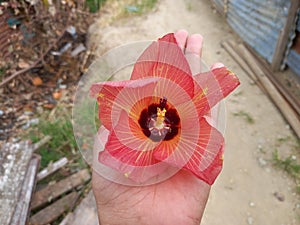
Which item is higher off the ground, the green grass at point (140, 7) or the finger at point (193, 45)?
the finger at point (193, 45)

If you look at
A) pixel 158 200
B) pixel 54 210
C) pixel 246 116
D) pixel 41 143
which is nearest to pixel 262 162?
pixel 246 116

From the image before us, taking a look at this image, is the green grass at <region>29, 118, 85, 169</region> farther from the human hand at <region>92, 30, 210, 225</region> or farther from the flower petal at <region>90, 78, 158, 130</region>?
the flower petal at <region>90, 78, 158, 130</region>

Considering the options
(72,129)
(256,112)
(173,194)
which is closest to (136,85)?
→ (173,194)

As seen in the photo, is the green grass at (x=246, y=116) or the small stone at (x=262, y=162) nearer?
the small stone at (x=262, y=162)

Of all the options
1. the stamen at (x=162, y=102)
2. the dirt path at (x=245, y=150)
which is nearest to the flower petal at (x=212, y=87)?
the stamen at (x=162, y=102)

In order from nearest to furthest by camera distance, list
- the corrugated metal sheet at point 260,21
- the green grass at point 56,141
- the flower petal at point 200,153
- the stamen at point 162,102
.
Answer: the flower petal at point 200,153 → the stamen at point 162,102 → the green grass at point 56,141 → the corrugated metal sheet at point 260,21

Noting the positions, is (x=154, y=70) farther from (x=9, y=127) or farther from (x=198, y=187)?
(x=9, y=127)

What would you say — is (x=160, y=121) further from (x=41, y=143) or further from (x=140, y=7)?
(x=140, y=7)

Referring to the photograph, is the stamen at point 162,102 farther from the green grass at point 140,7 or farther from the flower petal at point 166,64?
the green grass at point 140,7
